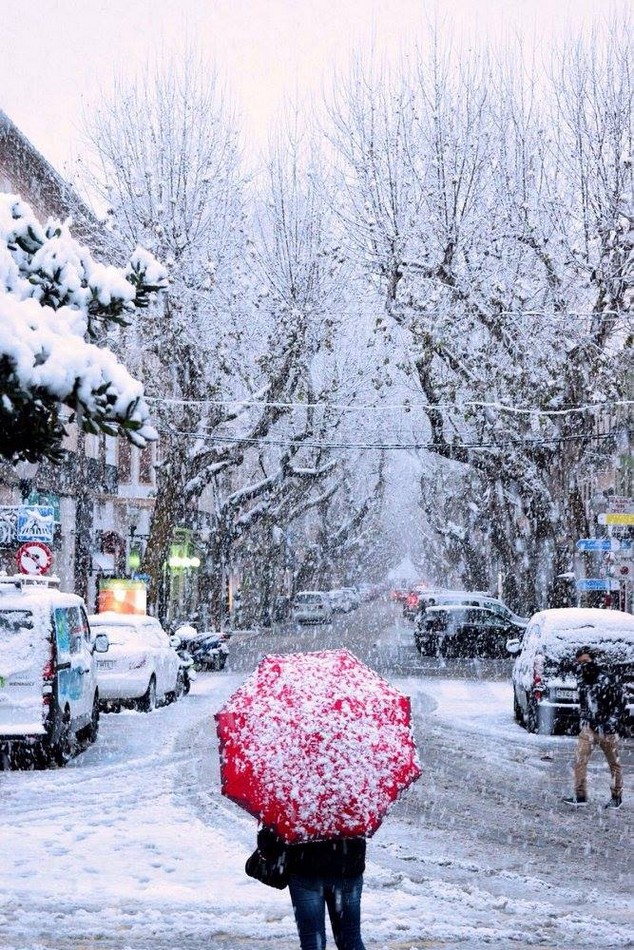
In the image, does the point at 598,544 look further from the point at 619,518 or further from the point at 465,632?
the point at 465,632

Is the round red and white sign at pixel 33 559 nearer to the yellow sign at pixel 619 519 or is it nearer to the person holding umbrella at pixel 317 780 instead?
the yellow sign at pixel 619 519

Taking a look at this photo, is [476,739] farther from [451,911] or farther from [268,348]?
[268,348]

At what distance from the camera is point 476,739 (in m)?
19.5

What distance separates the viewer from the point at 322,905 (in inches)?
207

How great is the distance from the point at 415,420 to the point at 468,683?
31.5 meters

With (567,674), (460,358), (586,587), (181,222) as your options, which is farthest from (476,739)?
(181,222)

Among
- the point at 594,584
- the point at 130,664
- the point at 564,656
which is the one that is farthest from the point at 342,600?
the point at 564,656

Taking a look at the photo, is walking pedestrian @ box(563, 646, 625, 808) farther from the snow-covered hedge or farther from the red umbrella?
the red umbrella

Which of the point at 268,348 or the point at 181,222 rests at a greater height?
the point at 181,222

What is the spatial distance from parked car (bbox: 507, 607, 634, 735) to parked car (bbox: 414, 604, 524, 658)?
23.2 meters

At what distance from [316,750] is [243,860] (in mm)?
5453

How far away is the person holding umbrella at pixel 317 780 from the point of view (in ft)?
17.1

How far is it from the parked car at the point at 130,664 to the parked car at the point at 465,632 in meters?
20.3

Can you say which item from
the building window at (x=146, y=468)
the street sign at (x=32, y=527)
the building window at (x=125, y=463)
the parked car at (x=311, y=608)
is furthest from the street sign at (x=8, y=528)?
the parked car at (x=311, y=608)
